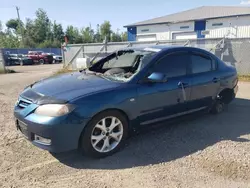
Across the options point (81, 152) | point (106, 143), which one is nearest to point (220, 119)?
point (106, 143)

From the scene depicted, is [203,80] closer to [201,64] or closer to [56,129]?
[201,64]

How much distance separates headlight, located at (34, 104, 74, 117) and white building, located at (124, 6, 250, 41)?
65.5ft

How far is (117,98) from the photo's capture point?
11.0 feet

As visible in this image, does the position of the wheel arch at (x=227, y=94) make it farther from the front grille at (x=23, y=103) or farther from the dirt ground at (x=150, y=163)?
the front grille at (x=23, y=103)

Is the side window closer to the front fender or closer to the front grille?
the front fender

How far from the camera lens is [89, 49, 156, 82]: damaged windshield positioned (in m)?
3.94

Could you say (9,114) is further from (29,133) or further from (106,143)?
(106,143)

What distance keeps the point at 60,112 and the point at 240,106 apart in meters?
4.76

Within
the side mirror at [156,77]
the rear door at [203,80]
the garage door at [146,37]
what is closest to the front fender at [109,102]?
the side mirror at [156,77]

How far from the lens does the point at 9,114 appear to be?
18.0 ft

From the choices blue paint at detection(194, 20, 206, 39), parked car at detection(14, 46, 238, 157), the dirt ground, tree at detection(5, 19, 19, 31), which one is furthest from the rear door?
tree at detection(5, 19, 19, 31)

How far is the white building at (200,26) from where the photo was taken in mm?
20594

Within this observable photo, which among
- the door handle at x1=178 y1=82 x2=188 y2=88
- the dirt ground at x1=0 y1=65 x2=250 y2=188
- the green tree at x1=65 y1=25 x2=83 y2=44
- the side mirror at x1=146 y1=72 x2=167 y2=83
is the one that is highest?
the green tree at x1=65 y1=25 x2=83 y2=44

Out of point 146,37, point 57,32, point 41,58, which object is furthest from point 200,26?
point 57,32
